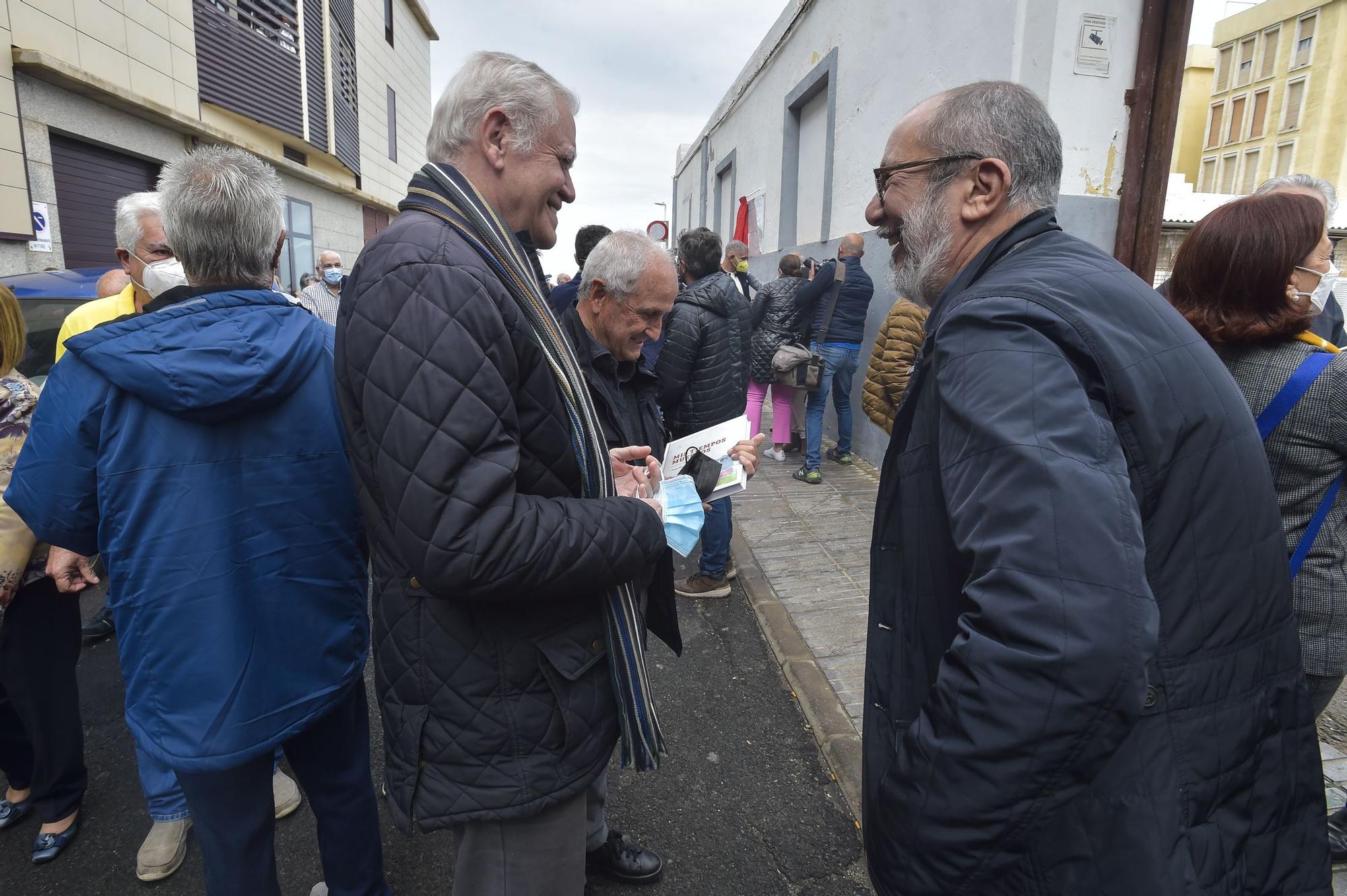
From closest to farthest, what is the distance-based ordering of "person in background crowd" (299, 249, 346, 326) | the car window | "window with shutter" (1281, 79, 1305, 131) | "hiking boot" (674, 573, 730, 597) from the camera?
the car window
"hiking boot" (674, 573, 730, 597)
"person in background crowd" (299, 249, 346, 326)
"window with shutter" (1281, 79, 1305, 131)

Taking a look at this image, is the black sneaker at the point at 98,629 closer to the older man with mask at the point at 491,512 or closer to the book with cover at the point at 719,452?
the older man with mask at the point at 491,512

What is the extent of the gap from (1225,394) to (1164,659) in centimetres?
40

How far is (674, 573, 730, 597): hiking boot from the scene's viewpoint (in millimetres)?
4457

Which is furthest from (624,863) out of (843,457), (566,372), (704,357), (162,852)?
(843,457)

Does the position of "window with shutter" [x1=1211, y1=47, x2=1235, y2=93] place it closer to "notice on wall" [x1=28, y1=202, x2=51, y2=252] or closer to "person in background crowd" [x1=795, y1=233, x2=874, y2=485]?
"person in background crowd" [x1=795, y1=233, x2=874, y2=485]

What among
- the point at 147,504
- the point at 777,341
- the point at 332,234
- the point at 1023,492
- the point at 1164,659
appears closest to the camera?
the point at 1023,492

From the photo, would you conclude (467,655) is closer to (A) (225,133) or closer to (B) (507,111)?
(B) (507,111)

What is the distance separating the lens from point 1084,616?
86cm

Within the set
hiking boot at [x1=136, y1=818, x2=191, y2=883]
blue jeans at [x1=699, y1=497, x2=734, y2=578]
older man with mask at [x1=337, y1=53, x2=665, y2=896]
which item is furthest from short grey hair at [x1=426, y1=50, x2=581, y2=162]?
blue jeans at [x1=699, y1=497, x2=734, y2=578]

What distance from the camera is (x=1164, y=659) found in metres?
1.01

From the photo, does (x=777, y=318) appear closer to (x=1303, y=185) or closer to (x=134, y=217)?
(x=1303, y=185)

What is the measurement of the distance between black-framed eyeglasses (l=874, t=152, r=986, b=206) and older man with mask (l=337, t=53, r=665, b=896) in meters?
0.67

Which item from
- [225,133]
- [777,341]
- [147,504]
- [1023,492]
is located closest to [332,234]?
[225,133]

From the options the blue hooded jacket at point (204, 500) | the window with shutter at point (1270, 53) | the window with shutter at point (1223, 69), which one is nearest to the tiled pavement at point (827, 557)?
the blue hooded jacket at point (204, 500)
